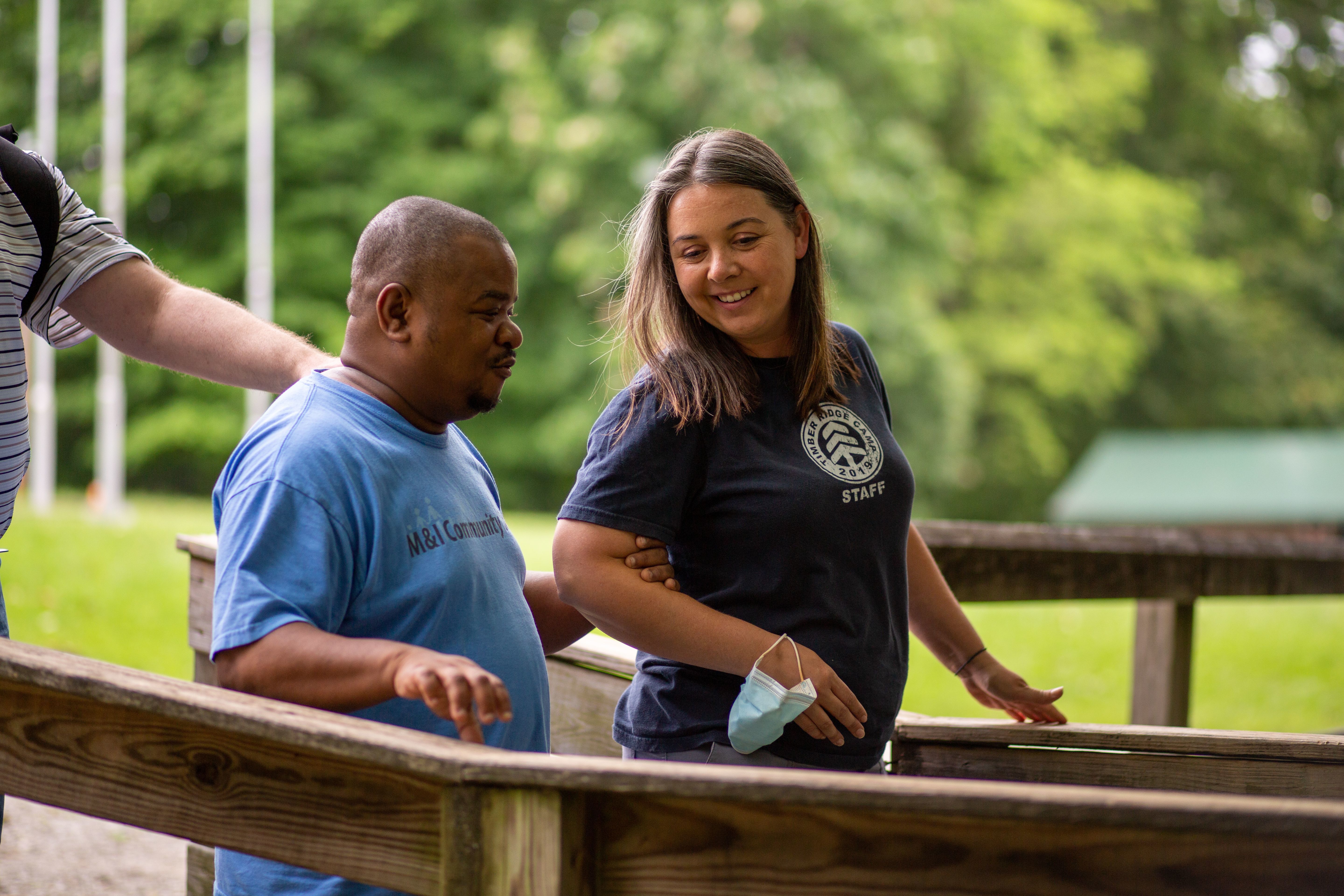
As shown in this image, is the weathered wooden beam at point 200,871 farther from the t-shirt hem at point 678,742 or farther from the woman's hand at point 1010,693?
the woman's hand at point 1010,693

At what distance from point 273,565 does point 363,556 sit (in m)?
0.14

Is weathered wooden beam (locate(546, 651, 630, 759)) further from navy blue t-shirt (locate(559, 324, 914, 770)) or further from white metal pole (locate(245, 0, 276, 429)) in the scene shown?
white metal pole (locate(245, 0, 276, 429))

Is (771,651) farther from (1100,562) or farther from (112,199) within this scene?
(112,199)

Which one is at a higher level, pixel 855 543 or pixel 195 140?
pixel 195 140

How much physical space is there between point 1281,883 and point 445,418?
45.9 inches

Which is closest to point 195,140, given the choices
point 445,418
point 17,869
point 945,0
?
point 945,0

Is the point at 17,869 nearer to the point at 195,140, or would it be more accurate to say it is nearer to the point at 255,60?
the point at 255,60

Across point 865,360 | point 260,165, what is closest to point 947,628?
point 865,360

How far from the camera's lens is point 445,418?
1761mm

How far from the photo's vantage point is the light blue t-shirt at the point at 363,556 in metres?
1.45

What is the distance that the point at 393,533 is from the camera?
1.60 metres

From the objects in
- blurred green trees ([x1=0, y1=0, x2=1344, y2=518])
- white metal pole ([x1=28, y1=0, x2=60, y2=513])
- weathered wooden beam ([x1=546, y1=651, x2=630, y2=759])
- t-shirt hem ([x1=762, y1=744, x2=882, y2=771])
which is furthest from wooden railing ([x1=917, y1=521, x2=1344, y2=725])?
white metal pole ([x1=28, y1=0, x2=60, y2=513])

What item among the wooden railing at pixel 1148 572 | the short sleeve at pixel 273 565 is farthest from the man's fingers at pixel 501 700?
the wooden railing at pixel 1148 572

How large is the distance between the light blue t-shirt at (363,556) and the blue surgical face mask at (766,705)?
0.95 feet
